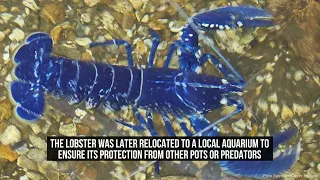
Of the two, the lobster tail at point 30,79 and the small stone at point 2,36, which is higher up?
the small stone at point 2,36

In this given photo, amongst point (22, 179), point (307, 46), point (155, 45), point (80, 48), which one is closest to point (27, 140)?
point (22, 179)

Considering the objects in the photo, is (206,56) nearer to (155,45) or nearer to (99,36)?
(155,45)

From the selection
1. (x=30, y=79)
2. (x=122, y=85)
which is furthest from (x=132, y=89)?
(x=30, y=79)


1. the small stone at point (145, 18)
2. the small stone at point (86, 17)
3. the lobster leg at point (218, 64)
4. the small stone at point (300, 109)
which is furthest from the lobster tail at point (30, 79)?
the small stone at point (300, 109)

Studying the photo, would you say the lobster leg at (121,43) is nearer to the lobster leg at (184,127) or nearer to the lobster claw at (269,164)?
the lobster leg at (184,127)

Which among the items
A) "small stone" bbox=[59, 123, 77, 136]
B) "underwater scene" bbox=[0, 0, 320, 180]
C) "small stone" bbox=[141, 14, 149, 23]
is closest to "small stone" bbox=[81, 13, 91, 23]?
"underwater scene" bbox=[0, 0, 320, 180]

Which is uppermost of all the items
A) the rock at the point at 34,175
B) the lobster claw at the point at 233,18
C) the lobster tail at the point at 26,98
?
the lobster claw at the point at 233,18
